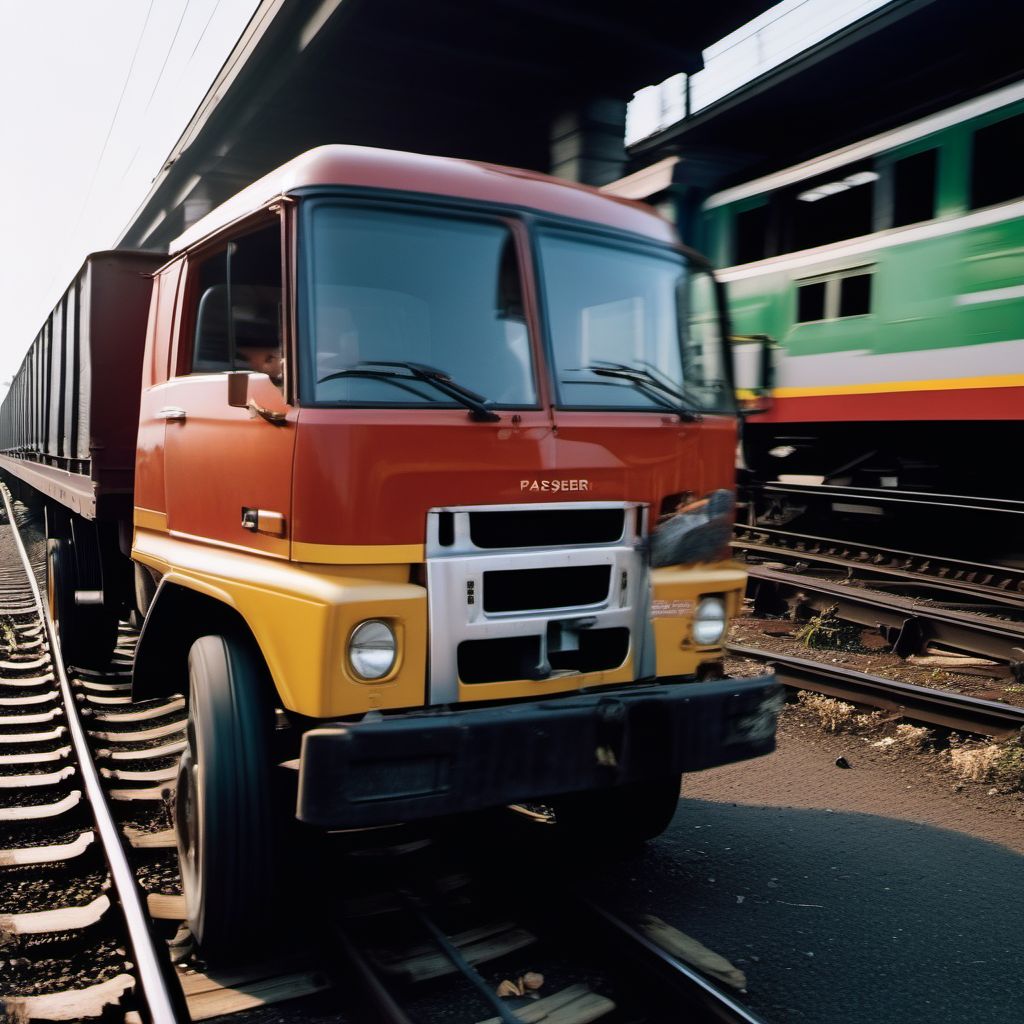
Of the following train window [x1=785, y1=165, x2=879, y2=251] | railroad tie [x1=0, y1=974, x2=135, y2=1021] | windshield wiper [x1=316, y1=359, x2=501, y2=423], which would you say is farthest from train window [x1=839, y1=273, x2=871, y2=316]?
railroad tie [x1=0, y1=974, x2=135, y2=1021]

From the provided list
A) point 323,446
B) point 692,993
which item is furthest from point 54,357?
point 692,993

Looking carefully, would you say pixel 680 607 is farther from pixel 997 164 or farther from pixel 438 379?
pixel 997 164

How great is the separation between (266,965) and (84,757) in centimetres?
225

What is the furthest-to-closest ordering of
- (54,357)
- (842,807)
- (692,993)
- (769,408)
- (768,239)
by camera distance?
(768,239) < (54,357) < (842,807) < (769,408) < (692,993)

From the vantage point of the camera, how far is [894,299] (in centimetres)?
930

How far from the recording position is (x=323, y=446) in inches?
121

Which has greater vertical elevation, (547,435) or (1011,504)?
(547,435)

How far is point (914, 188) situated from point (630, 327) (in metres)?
6.63

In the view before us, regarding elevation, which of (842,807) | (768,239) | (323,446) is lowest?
(842,807)

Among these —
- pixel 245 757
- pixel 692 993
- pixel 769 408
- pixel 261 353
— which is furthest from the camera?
pixel 769 408

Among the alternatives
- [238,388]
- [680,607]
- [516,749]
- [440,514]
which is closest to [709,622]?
[680,607]

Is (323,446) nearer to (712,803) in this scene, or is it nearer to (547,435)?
(547,435)

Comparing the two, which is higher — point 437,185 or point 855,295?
point 855,295

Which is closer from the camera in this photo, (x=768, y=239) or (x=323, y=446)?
(x=323, y=446)
